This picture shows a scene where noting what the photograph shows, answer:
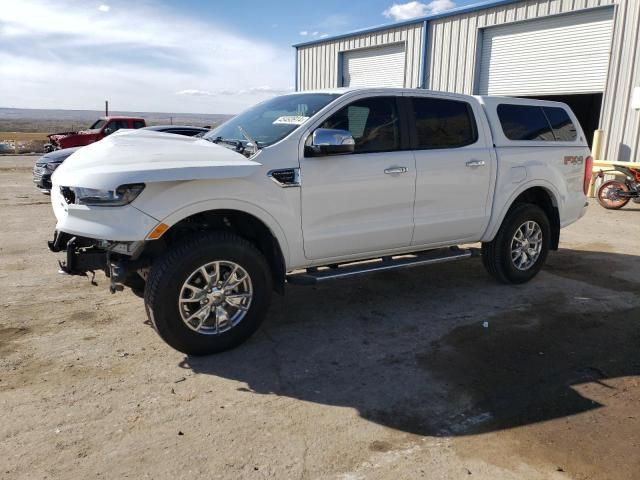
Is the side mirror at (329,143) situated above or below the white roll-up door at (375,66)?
below

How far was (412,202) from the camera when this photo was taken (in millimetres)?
4969

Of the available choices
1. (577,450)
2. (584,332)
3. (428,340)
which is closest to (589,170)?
(584,332)

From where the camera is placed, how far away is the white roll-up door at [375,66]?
16.8 m

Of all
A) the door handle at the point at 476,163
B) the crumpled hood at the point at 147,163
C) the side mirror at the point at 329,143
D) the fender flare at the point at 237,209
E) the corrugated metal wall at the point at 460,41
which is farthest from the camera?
the corrugated metal wall at the point at 460,41

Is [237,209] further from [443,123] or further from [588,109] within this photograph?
[588,109]

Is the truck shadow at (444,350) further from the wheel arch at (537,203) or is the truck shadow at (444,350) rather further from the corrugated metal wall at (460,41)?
the corrugated metal wall at (460,41)

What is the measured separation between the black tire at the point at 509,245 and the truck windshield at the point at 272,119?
2.45 metres

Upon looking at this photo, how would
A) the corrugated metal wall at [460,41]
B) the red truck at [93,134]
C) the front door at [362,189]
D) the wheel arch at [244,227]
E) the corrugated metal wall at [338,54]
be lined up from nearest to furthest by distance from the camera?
the wheel arch at [244,227]
the front door at [362,189]
the corrugated metal wall at [460,41]
the corrugated metal wall at [338,54]
the red truck at [93,134]

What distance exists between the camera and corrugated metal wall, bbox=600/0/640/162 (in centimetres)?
1166

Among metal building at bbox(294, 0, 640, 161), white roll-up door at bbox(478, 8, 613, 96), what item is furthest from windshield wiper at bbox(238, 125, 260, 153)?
white roll-up door at bbox(478, 8, 613, 96)

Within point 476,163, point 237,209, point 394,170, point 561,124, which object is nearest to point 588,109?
point 561,124

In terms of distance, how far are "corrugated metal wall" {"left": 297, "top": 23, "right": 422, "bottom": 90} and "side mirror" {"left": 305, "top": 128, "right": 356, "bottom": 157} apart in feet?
41.4

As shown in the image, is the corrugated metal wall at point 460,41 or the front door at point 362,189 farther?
the corrugated metal wall at point 460,41

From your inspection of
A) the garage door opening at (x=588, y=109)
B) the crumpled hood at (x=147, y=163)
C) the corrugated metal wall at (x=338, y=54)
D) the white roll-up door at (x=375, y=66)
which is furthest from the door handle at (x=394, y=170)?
the garage door opening at (x=588, y=109)
